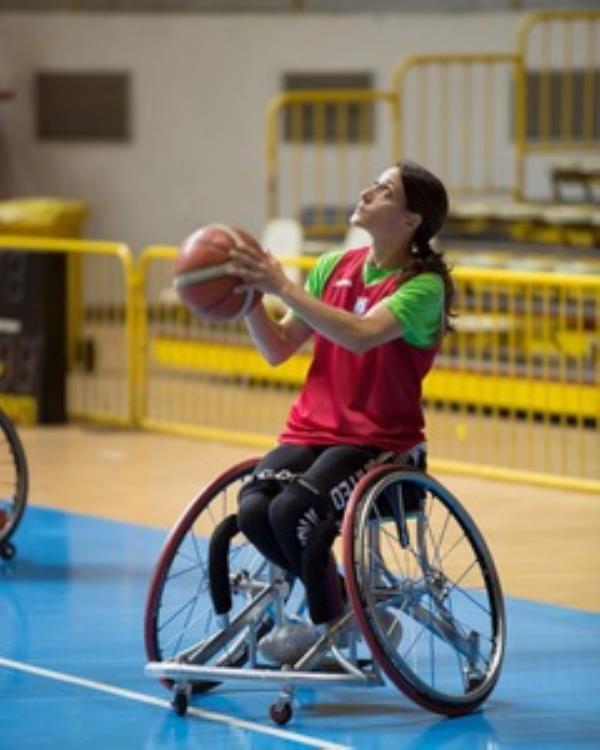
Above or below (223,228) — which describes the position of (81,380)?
below

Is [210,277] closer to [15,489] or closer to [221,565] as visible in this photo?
[221,565]

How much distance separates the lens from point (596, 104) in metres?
18.3

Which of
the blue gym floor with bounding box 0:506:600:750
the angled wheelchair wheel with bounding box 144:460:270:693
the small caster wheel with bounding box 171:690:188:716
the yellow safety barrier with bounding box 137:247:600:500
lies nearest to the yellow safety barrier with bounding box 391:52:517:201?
the yellow safety barrier with bounding box 137:247:600:500

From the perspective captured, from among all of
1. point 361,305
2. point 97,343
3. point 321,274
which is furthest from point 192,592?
point 97,343

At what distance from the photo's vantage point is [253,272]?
6926mm

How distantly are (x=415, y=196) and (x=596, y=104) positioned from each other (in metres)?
11.1

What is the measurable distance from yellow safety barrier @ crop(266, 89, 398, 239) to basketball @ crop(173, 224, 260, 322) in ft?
39.4

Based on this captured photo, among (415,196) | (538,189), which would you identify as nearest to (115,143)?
(538,189)

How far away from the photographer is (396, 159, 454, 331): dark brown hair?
7395 mm

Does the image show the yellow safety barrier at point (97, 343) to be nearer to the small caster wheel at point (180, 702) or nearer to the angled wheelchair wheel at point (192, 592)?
the angled wheelchair wheel at point (192, 592)

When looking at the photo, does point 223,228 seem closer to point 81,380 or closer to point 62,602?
point 62,602

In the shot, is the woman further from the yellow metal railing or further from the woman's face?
the yellow metal railing

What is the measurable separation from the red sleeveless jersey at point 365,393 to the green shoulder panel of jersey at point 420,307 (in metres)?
0.06

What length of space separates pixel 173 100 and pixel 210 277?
13.0 metres
